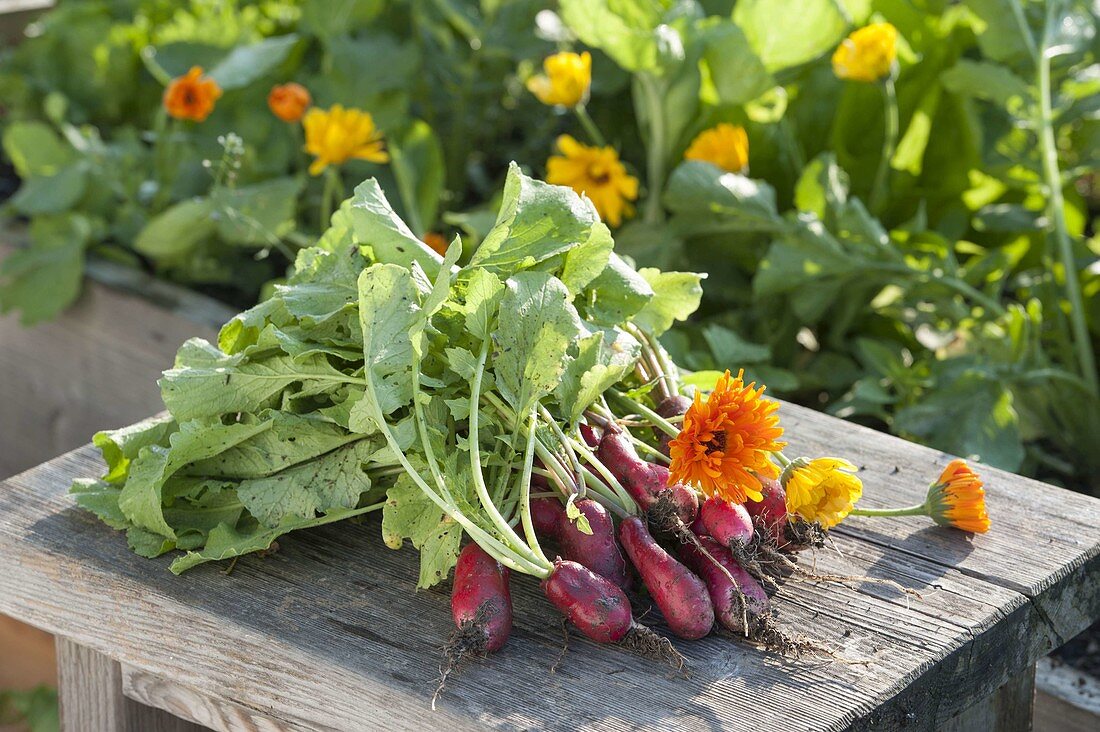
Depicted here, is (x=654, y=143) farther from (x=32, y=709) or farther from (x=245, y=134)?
(x=32, y=709)

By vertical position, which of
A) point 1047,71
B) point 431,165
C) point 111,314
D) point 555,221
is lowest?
point 111,314

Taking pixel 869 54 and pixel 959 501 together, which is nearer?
pixel 959 501

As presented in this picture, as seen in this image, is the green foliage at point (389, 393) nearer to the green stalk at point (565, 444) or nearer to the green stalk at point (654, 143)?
the green stalk at point (565, 444)

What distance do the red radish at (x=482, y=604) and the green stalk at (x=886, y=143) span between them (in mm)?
1262

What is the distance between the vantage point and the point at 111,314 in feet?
7.91

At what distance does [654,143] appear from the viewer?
7.11ft

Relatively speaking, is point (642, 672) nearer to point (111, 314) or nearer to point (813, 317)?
point (813, 317)

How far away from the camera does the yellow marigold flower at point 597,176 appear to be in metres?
2.06

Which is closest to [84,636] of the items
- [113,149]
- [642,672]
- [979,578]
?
[642,672]

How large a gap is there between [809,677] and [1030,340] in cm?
116

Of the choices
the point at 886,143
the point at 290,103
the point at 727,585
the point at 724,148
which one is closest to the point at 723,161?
the point at 724,148

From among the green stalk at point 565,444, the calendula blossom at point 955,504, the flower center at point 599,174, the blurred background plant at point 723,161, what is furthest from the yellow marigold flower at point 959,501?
the flower center at point 599,174

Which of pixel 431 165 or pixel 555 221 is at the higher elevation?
pixel 555 221

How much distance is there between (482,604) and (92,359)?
1.74m
